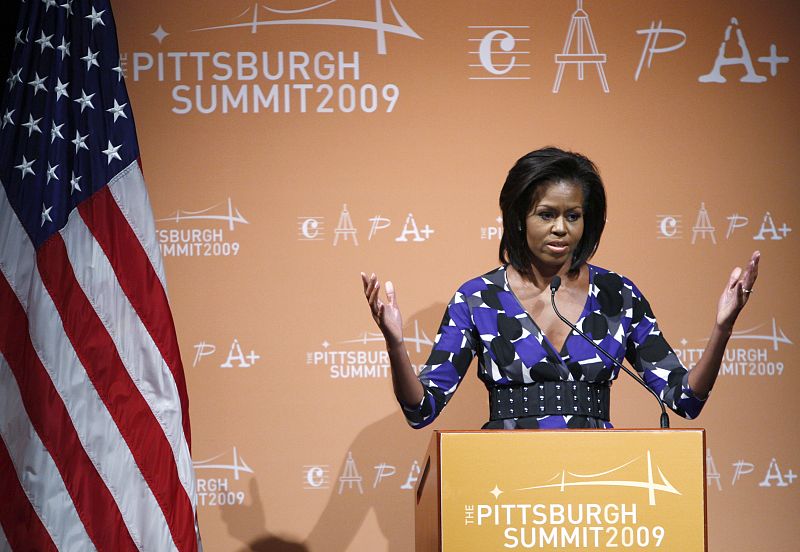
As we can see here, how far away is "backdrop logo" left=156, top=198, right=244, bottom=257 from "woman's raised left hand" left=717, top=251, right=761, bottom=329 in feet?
6.33

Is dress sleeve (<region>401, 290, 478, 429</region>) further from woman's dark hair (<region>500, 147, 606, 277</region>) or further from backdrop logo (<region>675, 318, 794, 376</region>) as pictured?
backdrop logo (<region>675, 318, 794, 376</region>)

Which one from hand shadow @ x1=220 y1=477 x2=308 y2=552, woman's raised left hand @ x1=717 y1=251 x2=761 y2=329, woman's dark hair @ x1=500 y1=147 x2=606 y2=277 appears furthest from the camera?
hand shadow @ x1=220 y1=477 x2=308 y2=552

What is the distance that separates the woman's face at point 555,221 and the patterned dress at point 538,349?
0.16m

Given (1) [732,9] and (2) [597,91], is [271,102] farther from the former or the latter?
(1) [732,9]

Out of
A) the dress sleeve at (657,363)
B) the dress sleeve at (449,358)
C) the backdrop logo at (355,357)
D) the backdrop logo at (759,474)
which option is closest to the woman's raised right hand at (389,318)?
the dress sleeve at (449,358)

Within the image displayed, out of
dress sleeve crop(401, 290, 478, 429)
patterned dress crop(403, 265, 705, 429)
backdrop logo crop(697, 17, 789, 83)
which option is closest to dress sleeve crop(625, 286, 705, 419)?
patterned dress crop(403, 265, 705, 429)

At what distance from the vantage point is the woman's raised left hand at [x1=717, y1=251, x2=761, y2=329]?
226 centimetres

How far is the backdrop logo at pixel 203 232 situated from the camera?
3.60 m

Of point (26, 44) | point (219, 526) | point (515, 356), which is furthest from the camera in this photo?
point (219, 526)

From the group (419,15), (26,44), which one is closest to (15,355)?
(26,44)

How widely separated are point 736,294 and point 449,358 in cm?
77

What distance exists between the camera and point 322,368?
142 inches

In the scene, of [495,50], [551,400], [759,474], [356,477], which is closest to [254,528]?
[356,477]

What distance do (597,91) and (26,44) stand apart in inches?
81.5
